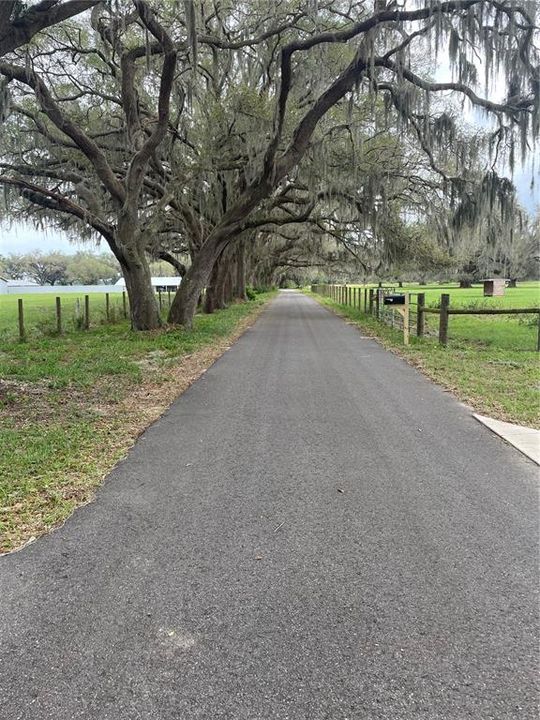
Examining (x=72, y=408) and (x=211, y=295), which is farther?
(x=211, y=295)

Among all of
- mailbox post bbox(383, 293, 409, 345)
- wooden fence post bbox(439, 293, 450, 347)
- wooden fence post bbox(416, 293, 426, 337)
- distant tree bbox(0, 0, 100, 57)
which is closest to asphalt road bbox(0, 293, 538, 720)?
distant tree bbox(0, 0, 100, 57)

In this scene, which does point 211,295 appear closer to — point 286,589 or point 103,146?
point 103,146

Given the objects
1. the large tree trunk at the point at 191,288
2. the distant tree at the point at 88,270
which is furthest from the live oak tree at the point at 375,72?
the distant tree at the point at 88,270

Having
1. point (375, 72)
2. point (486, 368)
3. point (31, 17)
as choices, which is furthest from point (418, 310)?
point (31, 17)

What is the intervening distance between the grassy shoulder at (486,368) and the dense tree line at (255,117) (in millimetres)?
3414

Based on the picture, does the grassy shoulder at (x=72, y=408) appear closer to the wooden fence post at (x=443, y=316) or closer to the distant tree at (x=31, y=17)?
the distant tree at (x=31, y=17)

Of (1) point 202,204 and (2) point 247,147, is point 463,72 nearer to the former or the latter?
(2) point 247,147

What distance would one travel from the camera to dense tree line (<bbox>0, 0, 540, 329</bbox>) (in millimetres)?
9625

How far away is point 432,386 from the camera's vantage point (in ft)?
25.7

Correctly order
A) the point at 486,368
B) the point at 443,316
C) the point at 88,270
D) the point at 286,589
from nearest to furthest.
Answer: the point at 286,589, the point at 486,368, the point at 443,316, the point at 88,270

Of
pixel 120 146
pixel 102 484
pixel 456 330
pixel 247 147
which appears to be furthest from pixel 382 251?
pixel 102 484

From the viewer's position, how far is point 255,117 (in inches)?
523

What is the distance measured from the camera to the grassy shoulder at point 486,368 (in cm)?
649

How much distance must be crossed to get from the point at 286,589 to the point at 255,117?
12.9m
